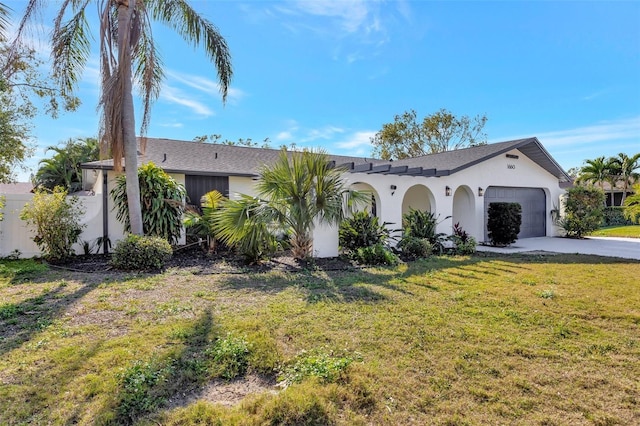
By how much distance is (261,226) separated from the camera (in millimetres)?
8320

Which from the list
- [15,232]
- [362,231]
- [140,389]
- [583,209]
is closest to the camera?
[140,389]

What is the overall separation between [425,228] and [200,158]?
897cm

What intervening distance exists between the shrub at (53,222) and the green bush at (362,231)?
7.51 metres

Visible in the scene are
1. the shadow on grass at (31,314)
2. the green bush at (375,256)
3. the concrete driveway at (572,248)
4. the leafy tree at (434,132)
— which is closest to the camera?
the shadow on grass at (31,314)

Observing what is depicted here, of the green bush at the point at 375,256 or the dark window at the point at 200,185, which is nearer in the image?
the green bush at the point at 375,256

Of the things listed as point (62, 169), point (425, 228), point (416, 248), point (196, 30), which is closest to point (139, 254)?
point (196, 30)

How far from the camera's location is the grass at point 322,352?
2734 mm

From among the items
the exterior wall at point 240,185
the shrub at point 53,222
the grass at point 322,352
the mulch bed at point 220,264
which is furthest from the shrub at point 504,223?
the shrub at point 53,222

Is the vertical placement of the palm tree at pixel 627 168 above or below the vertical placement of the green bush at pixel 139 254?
above

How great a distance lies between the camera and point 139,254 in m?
8.13

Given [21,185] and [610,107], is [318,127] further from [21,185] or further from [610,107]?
[21,185]

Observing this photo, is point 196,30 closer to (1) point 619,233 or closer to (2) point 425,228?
(2) point 425,228

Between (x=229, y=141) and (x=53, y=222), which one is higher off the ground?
(x=229, y=141)

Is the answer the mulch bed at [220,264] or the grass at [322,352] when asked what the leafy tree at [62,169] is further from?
the grass at [322,352]
